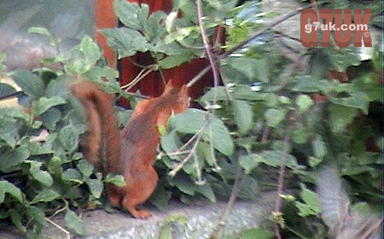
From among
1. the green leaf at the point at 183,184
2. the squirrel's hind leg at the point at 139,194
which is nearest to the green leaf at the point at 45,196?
the squirrel's hind leg at the point at 139,194

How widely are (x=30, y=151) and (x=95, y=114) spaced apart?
0.71 ft

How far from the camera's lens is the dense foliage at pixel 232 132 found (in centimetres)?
250

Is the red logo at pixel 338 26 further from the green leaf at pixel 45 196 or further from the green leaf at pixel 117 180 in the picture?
the green leaf at pixel 45 196

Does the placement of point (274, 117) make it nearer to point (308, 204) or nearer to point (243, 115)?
point (243, 115)

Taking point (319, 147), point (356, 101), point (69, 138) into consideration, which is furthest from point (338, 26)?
point (69, 138)

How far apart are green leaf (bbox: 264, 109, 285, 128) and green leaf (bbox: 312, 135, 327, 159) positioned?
112 mm

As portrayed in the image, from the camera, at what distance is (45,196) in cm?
258

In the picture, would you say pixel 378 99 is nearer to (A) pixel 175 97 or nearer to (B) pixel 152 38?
(A) pixel 175 97

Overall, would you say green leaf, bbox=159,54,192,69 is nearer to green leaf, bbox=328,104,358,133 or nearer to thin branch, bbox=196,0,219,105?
thin branch, bbox=196,0,219,105

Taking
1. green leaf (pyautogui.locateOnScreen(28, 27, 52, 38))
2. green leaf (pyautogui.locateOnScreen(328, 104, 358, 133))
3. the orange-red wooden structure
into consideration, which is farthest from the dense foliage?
the orange-red wooden structure

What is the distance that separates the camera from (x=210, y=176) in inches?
113

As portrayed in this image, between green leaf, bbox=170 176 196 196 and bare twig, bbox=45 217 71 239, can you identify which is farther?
green leaf, bbox=170 176 196 196

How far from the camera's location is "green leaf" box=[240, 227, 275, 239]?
2678mm

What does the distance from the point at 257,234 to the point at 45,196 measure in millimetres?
619
